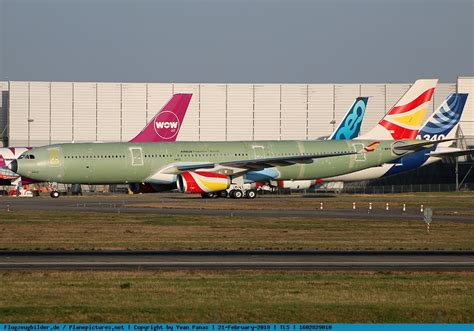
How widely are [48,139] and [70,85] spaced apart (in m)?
6.68

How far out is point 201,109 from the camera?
121188 millimetres

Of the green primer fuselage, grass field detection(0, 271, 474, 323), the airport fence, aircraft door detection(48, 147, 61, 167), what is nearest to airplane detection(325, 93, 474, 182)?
the green primer fuselage

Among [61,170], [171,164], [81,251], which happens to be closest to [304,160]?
[171,164]

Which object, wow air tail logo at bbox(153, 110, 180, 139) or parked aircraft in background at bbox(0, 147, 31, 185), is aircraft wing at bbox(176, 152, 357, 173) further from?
wow air tail logo at bbox(153, 110, 180, 139)

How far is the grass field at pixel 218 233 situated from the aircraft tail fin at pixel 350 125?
1596 inches

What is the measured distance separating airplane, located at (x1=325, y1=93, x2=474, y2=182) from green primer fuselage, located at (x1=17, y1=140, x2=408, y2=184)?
269 centimetres

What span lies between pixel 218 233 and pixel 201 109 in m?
81.6

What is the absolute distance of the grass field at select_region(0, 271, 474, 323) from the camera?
18516mm

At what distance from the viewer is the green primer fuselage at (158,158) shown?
243 ft

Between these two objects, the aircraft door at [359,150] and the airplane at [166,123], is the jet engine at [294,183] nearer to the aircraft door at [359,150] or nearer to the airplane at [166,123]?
the aircraft door at [359,150]

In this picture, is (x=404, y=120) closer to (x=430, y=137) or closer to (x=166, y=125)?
(x=430, y=137)

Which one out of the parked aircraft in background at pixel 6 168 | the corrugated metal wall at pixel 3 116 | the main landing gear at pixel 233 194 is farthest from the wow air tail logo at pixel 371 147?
the corrugated metal wall at pixel 3 116

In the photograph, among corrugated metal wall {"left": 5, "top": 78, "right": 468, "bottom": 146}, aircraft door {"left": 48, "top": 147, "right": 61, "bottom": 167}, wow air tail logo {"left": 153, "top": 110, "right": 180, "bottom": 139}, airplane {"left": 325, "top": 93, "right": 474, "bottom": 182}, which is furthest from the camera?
corrugated metal wall {"left": 5, "top": 78, "right": 468, "bottom": 146}

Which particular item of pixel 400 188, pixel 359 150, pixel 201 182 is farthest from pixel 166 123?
pixel 201 182
